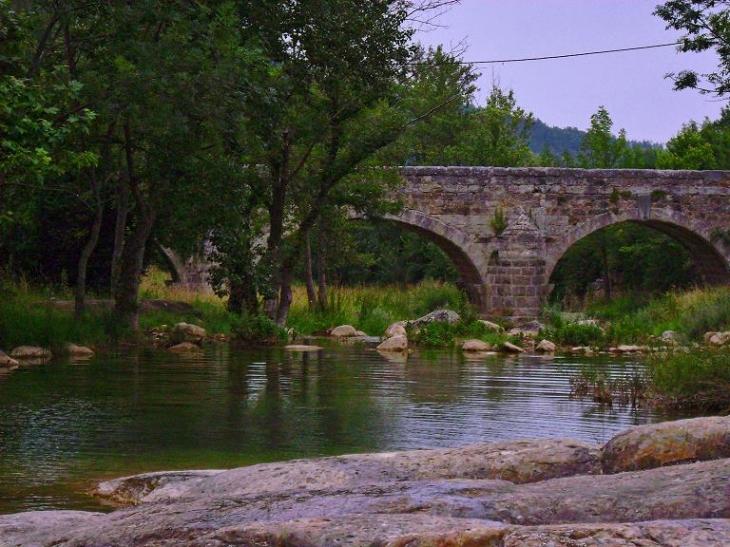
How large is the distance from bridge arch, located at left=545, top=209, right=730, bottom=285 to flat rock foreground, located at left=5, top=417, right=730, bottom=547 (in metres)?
22.3

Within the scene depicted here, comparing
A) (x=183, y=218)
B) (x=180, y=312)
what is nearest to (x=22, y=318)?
(x=183, y=218)

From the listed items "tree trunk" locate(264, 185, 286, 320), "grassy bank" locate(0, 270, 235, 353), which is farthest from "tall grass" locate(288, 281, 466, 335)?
"tree trunk" locate(264, 185, 286, 320)

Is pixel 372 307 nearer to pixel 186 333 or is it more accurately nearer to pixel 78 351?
pixel 186 333

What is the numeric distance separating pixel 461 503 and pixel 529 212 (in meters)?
23.4

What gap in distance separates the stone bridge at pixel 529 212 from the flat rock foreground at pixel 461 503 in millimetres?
21178

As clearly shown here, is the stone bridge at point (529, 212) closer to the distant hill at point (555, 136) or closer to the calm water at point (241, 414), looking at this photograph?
the calm water at point (241, 414)

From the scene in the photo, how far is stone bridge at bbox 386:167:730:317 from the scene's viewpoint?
26297 mm

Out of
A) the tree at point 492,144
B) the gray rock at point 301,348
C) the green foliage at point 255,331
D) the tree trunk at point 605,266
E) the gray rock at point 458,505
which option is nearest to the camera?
the gray rock at point 458,505

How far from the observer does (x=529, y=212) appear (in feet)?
87.8

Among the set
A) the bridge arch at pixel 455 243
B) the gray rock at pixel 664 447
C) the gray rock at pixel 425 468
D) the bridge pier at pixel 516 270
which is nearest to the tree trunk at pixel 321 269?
the bridge arch at pixel 455 243

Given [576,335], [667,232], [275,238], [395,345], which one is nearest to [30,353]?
[275,238]

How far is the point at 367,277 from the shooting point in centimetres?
4159

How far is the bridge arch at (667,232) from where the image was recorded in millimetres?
26891

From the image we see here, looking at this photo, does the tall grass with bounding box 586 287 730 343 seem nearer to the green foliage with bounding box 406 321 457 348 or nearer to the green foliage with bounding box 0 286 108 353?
the green foliage with bounding box 406 321 457 348
